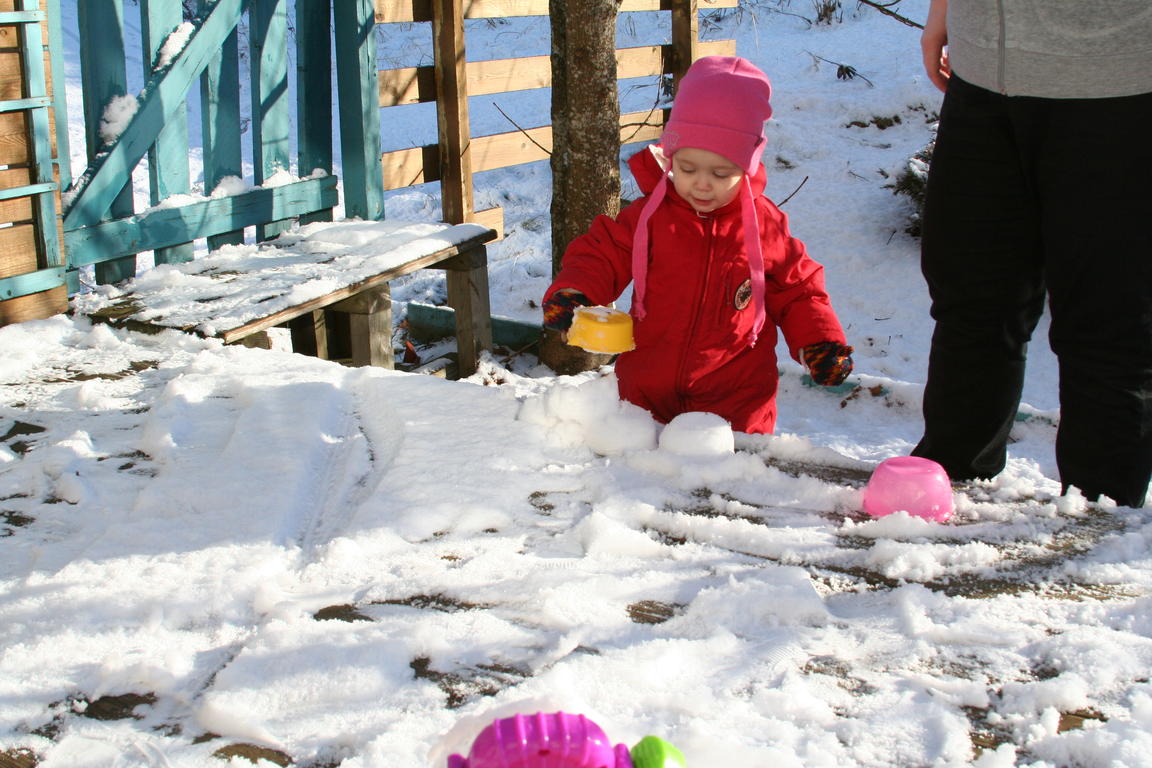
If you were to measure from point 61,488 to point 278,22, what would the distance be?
9.51 feet

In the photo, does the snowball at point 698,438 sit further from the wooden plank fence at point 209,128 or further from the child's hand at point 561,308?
the wooden plank fence at point 209,128

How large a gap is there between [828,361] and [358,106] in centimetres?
313

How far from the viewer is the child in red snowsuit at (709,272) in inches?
102

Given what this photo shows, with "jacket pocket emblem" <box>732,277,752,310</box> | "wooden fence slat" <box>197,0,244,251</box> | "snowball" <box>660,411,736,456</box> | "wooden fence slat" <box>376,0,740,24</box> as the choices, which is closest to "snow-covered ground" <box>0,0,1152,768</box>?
"snowball" <box>660,411,736,456</box>

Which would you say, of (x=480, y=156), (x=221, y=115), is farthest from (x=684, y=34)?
(x=221, y=115)

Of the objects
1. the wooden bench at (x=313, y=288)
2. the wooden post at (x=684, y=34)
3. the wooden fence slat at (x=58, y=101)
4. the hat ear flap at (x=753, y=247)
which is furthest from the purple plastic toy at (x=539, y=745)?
the wooden post at (x=684, y=34)

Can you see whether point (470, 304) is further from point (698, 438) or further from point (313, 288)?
point (698, 438)

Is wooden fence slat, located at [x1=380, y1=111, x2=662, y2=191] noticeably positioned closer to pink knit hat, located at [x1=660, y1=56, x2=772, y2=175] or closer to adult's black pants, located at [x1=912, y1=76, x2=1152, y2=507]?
pink knit hat, located at [x1=660, y1=56, x2=772, y2=175]

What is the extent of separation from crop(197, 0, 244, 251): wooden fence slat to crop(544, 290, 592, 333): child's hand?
229 centimetres

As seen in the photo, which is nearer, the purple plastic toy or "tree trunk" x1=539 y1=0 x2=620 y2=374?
the purple plastic toy

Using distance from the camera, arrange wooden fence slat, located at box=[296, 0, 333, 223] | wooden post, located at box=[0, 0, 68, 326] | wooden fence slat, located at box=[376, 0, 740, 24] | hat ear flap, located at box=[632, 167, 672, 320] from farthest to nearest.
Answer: wooden fence slat, located at box=[376, 0, 740, 24]
wooden fence slat, located at box=[296, 0, 333, 223]
wooden post, located at box=[0, 0, 68, 326]
hat ear flap, located at box=[632, 167, 672, 320]

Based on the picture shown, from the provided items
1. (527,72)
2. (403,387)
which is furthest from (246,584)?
(527,72)

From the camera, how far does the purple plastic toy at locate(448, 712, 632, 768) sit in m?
0.98

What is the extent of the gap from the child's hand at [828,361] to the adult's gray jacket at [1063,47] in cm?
66
